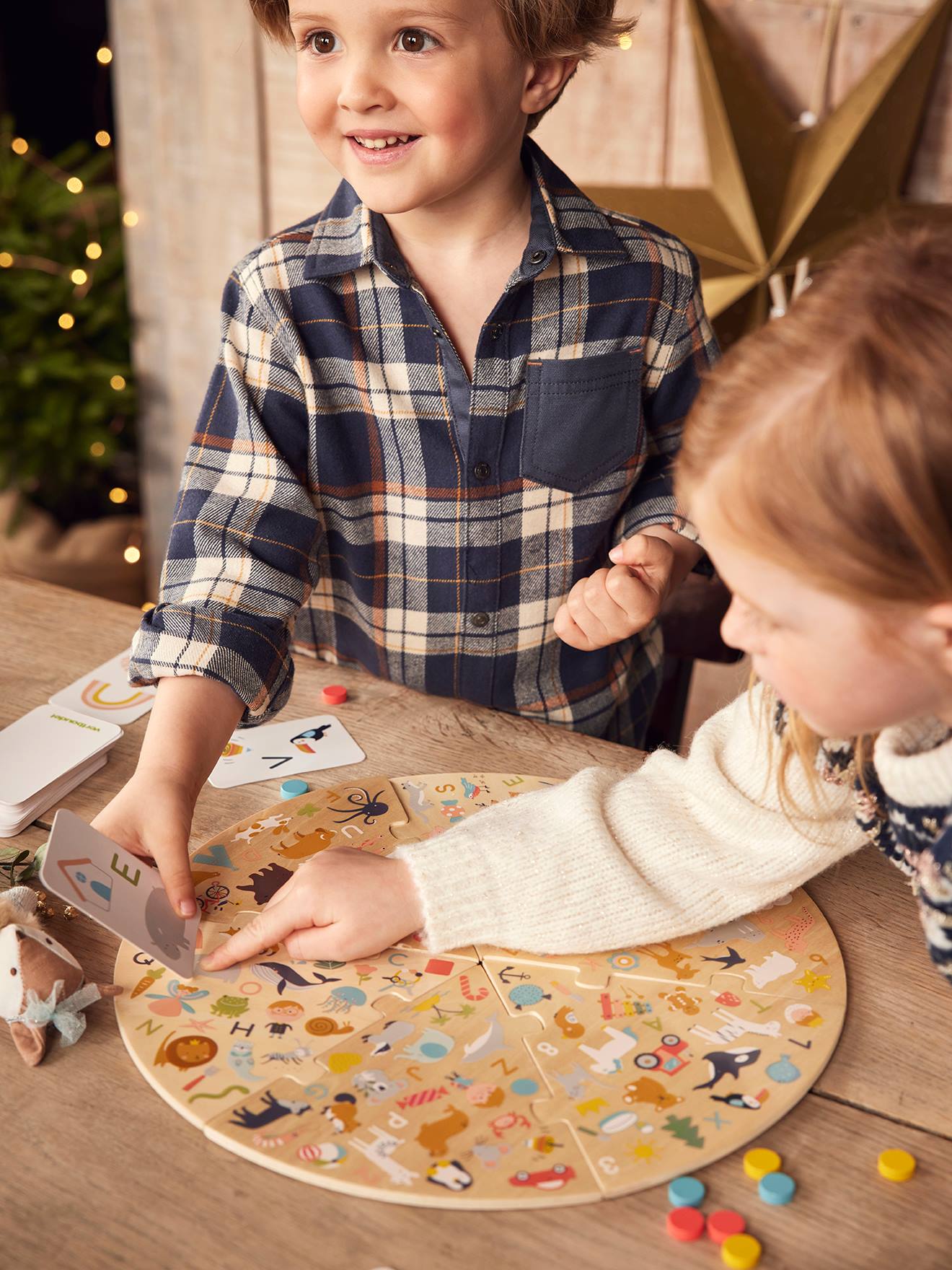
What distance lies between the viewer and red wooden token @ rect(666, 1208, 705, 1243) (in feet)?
2.11

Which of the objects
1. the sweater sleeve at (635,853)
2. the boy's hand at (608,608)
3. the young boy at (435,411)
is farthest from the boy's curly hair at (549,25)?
the sweater sleeve at (635,853)

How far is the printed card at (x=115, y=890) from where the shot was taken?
30.8 inches

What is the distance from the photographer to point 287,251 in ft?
3.90

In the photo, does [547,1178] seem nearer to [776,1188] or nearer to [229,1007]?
[776,1188]

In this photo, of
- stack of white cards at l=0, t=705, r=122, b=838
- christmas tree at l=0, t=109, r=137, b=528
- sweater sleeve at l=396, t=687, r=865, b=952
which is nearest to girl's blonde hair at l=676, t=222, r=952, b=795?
sweater sleeve at l=396, t=687, r=865, b=952

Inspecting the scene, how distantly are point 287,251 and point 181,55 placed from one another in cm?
155

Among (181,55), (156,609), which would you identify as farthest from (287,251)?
(181,55)

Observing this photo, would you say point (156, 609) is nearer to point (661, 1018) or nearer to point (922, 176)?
point (661, 1018)

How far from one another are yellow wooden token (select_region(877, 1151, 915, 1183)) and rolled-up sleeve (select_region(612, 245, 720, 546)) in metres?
0.67

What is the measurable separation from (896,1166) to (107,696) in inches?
31.3

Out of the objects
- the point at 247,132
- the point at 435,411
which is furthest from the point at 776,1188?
the point at 247,132

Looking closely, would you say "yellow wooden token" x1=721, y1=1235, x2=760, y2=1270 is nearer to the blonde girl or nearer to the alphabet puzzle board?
the alphabet puzzle board

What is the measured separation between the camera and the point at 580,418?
1.22 m

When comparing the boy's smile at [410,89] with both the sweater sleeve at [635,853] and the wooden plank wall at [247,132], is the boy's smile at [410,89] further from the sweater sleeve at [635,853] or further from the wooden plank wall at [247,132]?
the wooden plank wall at [247,132]
